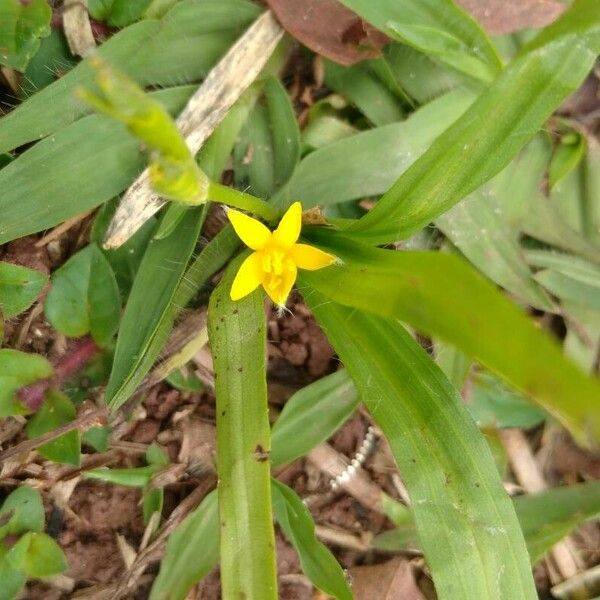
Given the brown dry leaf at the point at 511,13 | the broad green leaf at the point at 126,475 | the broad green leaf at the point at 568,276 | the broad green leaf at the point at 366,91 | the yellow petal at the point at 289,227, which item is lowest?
the broad green leaf at the point at 126,475

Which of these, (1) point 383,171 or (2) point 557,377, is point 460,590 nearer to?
(2) point 557,377

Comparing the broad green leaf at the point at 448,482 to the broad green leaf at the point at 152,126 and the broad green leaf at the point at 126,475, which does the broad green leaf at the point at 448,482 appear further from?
the broad green leaf at the point at 126,475

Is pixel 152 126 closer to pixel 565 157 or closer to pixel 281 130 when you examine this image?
pixel 281 130

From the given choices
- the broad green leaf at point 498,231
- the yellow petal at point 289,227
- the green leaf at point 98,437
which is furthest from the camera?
the broad green leaf at point 498,231

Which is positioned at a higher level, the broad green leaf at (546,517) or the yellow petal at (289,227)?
the yellow petal at (289,227)

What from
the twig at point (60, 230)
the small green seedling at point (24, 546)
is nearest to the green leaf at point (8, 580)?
the small green seedling at point (24, 546)

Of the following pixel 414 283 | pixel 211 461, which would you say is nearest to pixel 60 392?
pixel 211 461

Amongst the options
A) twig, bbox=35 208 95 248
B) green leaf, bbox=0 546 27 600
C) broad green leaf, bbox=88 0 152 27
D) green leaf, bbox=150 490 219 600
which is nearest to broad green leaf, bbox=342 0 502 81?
broad green leaf, bbox=88 0 152 27
